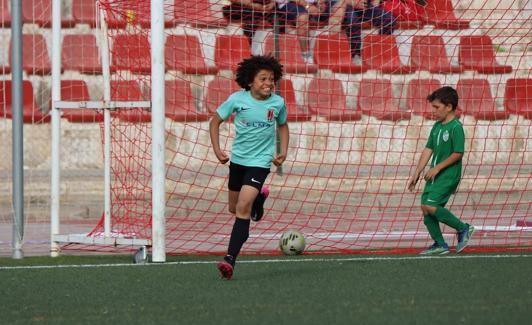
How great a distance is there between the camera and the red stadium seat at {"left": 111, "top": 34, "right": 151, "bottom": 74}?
523 inches

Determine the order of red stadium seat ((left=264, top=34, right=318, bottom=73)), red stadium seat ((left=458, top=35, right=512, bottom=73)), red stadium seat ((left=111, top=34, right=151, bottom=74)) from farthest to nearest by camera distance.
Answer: red stadium seat ((left=458, top=35, right=512, bottom=73)), red stadium seat ((left=264, top=34, right=318, bottom=73)), red stadium seat ((left=111, top=34, right=151, bottom=74))

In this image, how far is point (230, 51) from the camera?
17.2m

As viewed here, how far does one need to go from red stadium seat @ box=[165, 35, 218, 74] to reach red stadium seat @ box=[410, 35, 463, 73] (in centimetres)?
294

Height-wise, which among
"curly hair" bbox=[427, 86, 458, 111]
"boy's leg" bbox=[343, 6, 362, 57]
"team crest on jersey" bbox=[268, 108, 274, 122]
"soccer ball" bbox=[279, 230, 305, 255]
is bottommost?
"soccer ball" bbox=[279, 230, 305, 255]

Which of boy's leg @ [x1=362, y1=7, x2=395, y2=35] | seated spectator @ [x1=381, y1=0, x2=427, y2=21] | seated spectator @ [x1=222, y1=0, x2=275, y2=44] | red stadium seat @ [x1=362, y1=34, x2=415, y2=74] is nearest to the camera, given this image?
seated spectator @ [x1=222, y1=0, x2=275, y2=44]

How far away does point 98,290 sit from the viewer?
911 centimetres

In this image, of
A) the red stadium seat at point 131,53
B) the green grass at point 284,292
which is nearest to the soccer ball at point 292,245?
the green grass at point 284,292

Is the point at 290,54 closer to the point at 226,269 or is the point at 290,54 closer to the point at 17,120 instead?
the point at 17,120

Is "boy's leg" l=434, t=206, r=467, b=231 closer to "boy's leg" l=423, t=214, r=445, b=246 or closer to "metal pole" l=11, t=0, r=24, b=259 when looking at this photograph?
"boy's leg" l=423, t=214, r=445, b=246

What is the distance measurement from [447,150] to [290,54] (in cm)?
660

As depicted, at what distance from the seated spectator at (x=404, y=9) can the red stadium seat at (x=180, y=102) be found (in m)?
3.55

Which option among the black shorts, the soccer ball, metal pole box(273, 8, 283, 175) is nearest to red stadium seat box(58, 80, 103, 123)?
metal pole box(273, 8, 283, 175)

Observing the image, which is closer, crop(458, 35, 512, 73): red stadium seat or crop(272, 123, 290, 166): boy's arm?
crop(272, 123, 290, 166): boy's arm

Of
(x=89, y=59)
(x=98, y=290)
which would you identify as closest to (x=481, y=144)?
(x=89, y=59)
